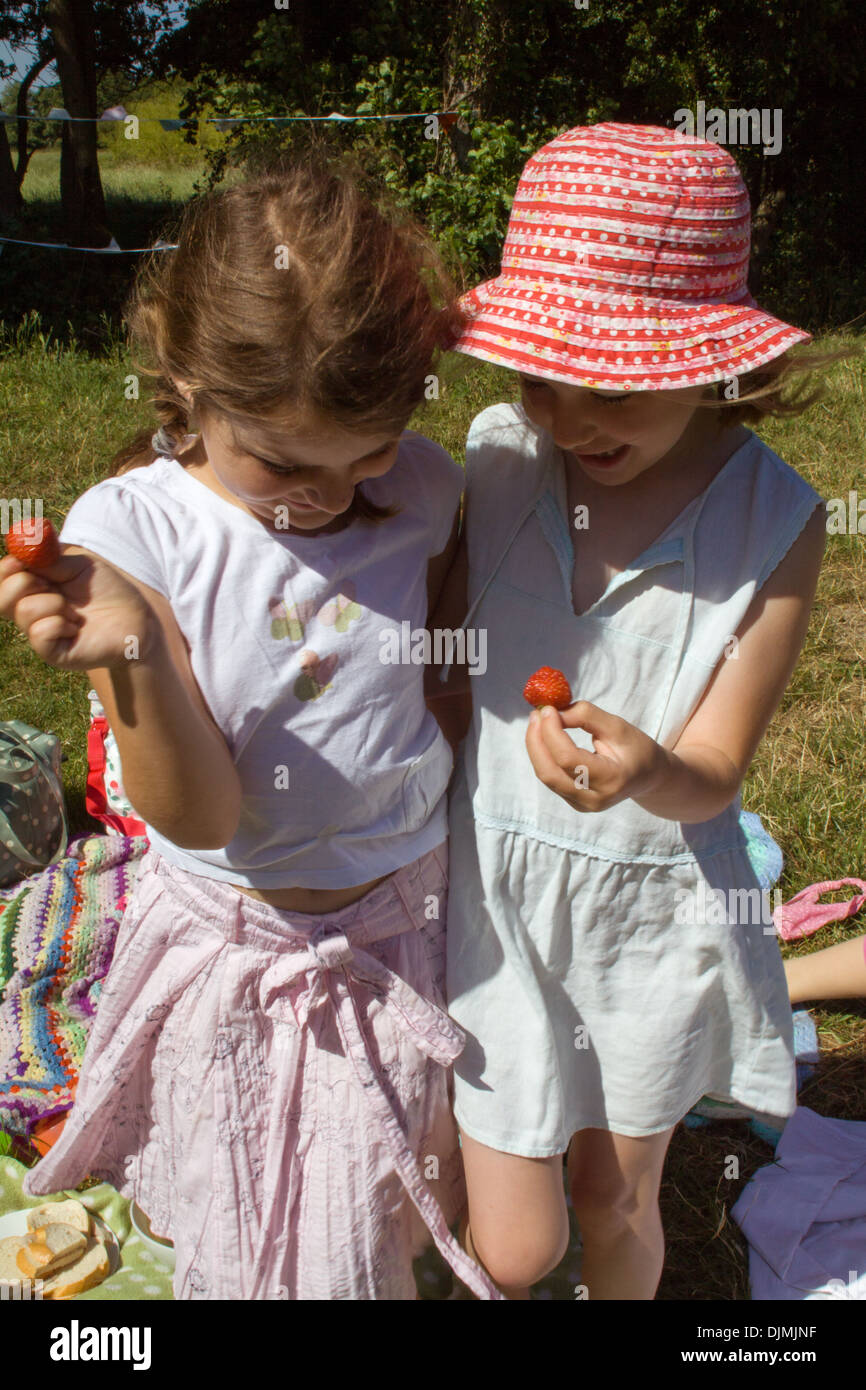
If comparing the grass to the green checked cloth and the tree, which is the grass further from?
the tree

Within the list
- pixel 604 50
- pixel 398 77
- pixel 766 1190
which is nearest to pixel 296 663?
pixel 766 1190

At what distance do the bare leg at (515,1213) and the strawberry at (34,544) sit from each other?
117cm

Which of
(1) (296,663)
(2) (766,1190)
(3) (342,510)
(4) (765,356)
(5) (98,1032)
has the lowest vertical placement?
(2) (766,1190)

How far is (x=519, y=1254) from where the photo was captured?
5.95 feet

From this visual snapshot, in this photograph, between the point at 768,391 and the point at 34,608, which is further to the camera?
the point at 768,391

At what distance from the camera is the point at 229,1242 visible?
5.56ft

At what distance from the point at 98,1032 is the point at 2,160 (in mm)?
10084

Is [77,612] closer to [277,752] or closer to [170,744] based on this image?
[170,744]

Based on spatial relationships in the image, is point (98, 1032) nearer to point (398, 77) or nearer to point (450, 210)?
point (450, 210)

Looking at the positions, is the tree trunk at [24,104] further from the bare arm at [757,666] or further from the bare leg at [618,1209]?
the bare leg at [618,1209]

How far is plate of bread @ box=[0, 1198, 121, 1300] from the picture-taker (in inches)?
83.4

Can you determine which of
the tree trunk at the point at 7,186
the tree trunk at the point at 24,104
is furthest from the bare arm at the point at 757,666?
the tree trunk at the point at 24,104

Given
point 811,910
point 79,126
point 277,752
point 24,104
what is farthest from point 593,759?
point 24,104

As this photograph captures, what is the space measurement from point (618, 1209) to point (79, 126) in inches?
375
